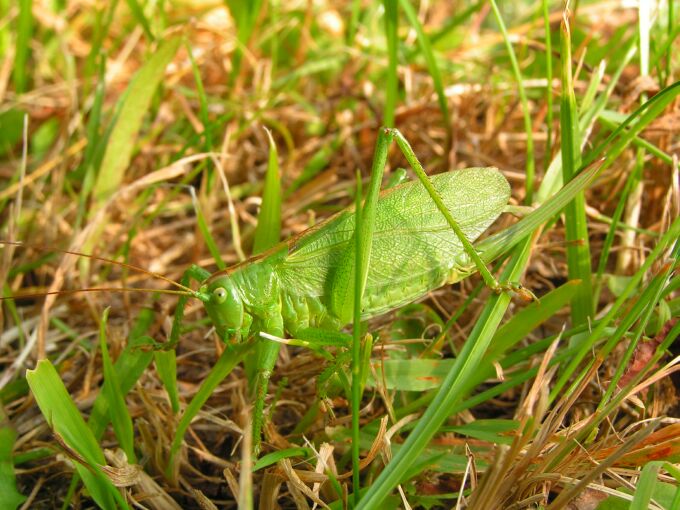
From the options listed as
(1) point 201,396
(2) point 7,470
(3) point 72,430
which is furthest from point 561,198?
(2) point 7,470

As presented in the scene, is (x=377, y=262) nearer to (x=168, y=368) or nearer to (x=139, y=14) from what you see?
(x=168, y=368)

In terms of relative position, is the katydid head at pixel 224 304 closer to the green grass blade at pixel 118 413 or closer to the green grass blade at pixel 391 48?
the green grass blade at pixel 118 413

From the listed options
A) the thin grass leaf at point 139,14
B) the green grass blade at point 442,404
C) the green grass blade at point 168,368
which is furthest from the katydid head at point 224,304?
the thin grass leaf at point 139,14

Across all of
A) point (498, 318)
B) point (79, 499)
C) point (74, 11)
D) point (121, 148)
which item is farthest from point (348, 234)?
point (74, 11)

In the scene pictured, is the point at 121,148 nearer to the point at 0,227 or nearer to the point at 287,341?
the point at 0,227

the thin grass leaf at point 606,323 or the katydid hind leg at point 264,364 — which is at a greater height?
the thin grass leaf at point 606,323

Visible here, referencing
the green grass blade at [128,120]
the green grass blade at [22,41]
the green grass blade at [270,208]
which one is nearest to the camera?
the green grass blade at [270,208]
